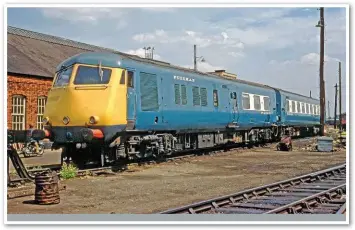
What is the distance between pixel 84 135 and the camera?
436 inches

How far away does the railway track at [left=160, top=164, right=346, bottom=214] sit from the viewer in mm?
8008

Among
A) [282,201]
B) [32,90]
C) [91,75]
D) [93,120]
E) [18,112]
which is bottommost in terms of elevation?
[282,201]

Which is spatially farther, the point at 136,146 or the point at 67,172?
the point at 136,146

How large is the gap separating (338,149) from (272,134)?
13.3 feet

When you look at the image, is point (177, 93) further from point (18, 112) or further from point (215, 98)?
point (18, 112)

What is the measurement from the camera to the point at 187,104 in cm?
1473

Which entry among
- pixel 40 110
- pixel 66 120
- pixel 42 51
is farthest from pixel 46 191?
pixel 42 51

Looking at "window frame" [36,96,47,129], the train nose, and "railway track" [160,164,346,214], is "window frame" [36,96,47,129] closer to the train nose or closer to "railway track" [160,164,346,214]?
the train nose

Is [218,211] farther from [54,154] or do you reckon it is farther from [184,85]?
[54,154]

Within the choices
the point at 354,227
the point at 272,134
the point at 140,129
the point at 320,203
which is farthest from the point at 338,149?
the point at 354,227

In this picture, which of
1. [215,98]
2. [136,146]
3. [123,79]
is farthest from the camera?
[215,98]

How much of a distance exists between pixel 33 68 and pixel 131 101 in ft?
16.6

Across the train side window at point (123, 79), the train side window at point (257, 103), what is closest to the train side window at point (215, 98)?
the train side window at point (257, 103)

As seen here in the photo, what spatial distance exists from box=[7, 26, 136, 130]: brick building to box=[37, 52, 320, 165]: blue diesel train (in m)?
0.77
